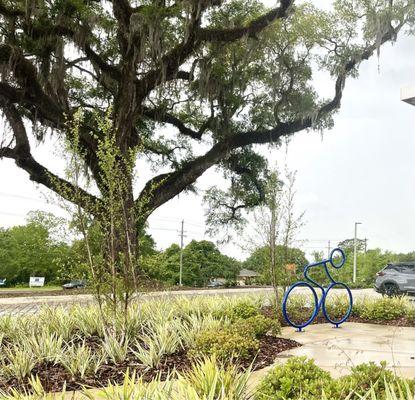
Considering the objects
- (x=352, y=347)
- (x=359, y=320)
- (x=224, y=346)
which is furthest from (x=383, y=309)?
(x=224, y=346)

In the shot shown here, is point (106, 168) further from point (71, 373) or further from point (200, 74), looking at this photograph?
point (200, 74)

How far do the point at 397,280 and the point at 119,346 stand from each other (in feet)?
39.9

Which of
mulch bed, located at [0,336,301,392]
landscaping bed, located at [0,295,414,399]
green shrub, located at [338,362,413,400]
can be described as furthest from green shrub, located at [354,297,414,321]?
green shrub, located at [338,362,413,400]

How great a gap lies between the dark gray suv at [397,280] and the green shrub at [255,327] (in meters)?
9.28

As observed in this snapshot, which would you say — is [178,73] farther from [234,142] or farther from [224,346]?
[224,346]

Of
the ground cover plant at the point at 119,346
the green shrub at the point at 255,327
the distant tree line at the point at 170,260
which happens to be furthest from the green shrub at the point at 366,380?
the distant tree line at the point at 170,260

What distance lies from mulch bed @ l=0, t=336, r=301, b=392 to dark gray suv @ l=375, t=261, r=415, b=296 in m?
10.6

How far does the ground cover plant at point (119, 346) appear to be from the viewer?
230 inches

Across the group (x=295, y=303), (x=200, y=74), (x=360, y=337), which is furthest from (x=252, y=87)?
(x=360, y=337)

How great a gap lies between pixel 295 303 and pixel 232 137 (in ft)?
33.6

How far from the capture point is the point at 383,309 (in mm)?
10781

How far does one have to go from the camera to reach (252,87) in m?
21.8

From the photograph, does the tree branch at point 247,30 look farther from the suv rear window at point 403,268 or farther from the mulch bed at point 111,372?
the mulch bed at point 111,372

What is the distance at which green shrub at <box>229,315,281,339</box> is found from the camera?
7.05m
